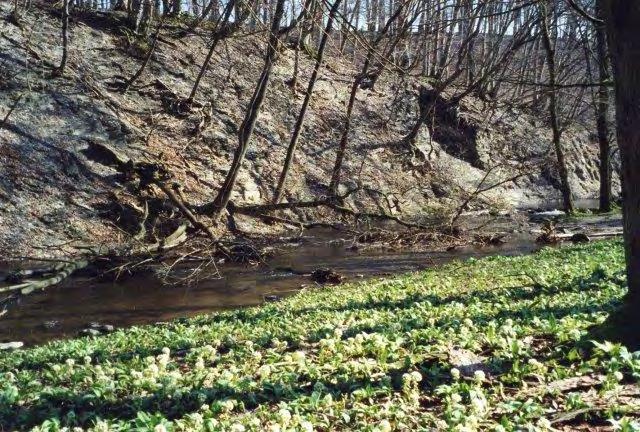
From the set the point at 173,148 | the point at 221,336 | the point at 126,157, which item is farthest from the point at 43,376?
the point at 173,148

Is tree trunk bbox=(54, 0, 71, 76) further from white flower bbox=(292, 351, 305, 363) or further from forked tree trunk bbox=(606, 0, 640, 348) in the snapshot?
forked tree trunk bbox=(606, 0, 640, 348)

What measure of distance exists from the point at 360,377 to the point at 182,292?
10.8 metres

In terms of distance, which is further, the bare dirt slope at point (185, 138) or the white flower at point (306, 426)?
the bare dirt slope at point (185, 138)

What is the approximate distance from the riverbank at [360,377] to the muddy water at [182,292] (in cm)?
433

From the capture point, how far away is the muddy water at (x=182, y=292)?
12648 mm

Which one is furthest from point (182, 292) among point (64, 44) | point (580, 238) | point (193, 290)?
point (64, 44)

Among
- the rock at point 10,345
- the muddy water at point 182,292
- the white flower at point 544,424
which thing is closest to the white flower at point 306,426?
the white flower at point 544,424

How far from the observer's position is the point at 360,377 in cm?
496

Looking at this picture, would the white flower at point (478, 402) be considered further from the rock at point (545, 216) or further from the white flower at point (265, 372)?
the rock at point (545, 216)

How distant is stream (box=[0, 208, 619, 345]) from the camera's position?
1266 centimetres

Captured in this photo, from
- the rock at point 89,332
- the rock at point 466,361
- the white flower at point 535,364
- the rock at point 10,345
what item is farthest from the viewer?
the rock at point 89,332

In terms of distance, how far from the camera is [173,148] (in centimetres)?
2523

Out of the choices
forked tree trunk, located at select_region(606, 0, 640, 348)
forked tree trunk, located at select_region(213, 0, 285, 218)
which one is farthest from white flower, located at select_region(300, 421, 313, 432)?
forked tree trunk, located at select_region(213, 0, 285, 218)

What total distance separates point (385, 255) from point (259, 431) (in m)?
15.7
